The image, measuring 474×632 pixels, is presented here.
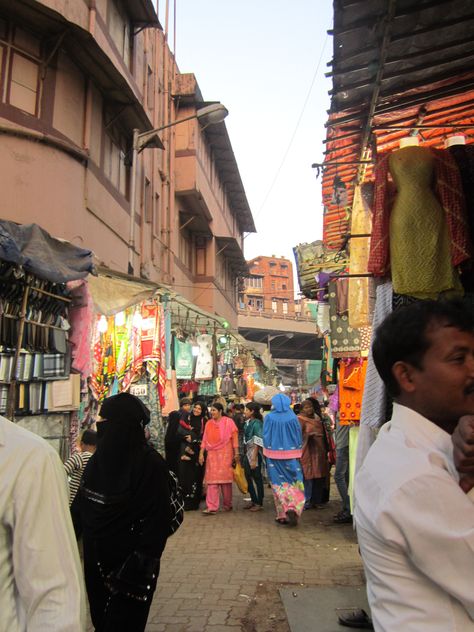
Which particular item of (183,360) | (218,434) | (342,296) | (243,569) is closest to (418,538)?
(243,569)

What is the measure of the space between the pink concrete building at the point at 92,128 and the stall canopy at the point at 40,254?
3795 millimetres

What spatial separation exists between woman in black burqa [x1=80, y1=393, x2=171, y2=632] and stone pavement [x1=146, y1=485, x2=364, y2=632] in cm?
131

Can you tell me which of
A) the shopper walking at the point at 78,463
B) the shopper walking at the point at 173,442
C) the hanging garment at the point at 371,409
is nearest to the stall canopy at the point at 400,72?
the hanging garment at the point at 371,409

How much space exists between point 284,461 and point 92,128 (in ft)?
25.5

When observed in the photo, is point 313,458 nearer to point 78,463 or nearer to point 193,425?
point 193,425

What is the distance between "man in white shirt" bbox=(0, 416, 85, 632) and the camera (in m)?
1.37

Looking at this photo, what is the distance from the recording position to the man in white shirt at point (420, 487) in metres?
1.18

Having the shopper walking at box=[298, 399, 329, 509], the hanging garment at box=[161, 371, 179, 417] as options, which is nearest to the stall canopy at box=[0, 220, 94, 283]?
the hanging garment at box=[161, 371, 179, 417]

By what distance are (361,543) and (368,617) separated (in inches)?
138

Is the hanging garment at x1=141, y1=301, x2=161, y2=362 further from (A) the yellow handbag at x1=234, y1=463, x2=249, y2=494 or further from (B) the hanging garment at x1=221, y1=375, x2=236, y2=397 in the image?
(B) the hanging garment at x1=221, y1=375, x2=236, y2=397

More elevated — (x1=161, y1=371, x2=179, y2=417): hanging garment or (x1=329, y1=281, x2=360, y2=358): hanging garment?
(x1=329, y1=281, x2=360, y2=358): hanging garment

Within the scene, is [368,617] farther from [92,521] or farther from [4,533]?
[4,533]

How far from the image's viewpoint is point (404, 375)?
1.53m

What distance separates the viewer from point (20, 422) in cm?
546
